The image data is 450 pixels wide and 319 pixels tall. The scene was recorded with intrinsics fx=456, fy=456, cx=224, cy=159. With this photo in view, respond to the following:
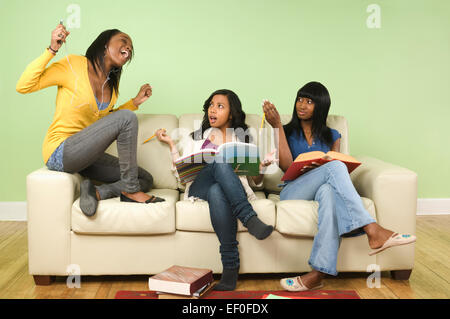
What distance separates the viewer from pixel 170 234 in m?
2.15

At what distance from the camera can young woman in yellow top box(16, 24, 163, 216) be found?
212 centimetres

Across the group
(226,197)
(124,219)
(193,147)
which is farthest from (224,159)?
(124,219)

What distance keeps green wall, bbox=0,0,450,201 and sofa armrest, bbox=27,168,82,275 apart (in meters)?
1.26

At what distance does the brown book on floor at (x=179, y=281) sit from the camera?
1.84 meters

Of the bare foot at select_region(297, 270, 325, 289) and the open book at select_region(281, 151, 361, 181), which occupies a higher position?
the open book at select_region(281, 151, 361, 181)

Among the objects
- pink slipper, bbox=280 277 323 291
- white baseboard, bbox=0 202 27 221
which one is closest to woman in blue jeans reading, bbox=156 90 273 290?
pink slipper, bbox=280 277 323 291

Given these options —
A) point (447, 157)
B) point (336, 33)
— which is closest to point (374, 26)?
point (336, 33)

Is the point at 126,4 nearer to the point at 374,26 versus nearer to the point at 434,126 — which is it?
the point at 374,26

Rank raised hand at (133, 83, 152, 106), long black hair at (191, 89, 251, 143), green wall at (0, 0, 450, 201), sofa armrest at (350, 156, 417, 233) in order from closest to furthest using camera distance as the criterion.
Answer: sofa armrest at (350, 156, 417, 233) → long black hair at (191, 89, 251, 143) → raised hand at (133, 83, 152, 106) → green wall at (0, 0, 450, 201)

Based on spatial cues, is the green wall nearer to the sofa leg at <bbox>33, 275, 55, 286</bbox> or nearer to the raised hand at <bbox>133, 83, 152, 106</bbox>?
the raised hand at <bbox>133, 83, 152, 106</bbox>

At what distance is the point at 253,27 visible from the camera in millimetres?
3254

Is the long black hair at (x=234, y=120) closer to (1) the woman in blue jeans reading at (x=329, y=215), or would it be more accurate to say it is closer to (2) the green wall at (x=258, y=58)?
(1) the woman in blue jeans reading at (x=329, y=215)

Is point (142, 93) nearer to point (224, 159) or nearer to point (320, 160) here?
point (224, 159)

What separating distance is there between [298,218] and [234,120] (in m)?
0.68
